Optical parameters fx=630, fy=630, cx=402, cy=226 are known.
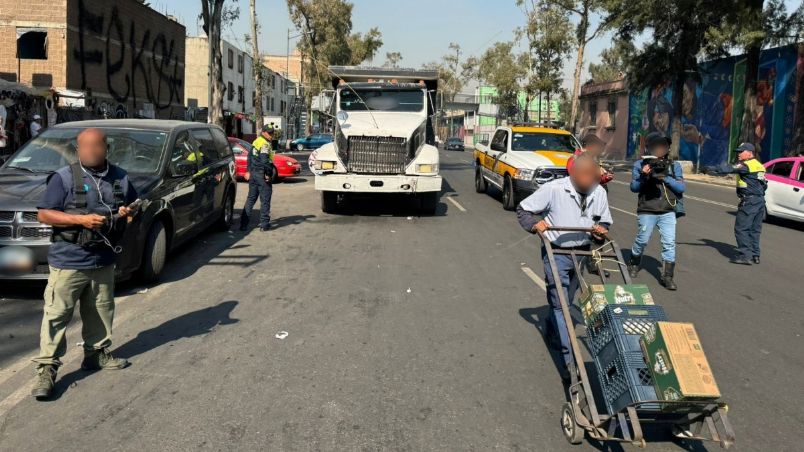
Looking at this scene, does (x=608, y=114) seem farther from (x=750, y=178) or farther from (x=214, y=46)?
(x=750, y=178)

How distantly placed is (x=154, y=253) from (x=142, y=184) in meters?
0.80

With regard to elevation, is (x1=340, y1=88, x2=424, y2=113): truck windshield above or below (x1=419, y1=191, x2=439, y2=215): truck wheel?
above

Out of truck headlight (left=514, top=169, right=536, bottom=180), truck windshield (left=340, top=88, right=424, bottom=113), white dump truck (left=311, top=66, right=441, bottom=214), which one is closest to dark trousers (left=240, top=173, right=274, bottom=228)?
white dump truck (left=311, top=66, right=441, bottom=214)

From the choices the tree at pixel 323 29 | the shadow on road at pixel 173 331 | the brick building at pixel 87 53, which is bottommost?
the shadow on road at pixel 173 331

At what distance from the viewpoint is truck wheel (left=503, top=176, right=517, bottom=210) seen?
1412cm

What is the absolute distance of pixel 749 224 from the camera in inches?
356

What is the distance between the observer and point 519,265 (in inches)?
337

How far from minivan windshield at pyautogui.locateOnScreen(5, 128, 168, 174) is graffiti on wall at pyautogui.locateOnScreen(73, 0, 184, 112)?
55.2 feet

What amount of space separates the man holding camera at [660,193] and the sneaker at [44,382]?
243 inches

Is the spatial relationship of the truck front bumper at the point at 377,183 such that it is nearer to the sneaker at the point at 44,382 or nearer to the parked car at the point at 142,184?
the parked car at the point at 142,184

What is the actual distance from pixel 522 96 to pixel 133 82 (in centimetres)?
4569

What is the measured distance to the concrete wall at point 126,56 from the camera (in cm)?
2264

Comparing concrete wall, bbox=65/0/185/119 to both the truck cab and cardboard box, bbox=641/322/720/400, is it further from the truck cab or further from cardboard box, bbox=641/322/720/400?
cardboard box, bbox=641/322/720/400

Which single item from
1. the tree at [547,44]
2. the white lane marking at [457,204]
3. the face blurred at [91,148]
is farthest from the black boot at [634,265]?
the tree at [547,44]
